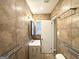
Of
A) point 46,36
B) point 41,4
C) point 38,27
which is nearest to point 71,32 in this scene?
point 41,4

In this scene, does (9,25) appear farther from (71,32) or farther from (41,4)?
(41,4)

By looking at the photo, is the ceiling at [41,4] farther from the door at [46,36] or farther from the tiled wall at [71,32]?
the door at [46,36]

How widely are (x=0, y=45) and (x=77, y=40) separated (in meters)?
1.35

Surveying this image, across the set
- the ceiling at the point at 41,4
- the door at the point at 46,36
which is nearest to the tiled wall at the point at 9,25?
the ceiling at the point at 41,4

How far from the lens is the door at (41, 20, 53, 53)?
648 centimetres

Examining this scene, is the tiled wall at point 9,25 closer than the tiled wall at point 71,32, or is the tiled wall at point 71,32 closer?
the tiled wall at point 9,25

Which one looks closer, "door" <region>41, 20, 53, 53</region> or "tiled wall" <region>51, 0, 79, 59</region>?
"tiled wall" <region>51, 0, 79, 59</region>

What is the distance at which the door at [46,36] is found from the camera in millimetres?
6480

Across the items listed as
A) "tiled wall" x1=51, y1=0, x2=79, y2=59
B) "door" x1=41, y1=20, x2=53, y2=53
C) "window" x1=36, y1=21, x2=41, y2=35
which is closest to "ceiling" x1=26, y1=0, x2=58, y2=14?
"tiled wall" x1=51, y1=0, x2=79, y2=59

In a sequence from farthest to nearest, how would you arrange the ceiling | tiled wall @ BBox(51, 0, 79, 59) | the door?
the door
the ceiling
tiled wall @ BBox(51, 0, 79, 59)

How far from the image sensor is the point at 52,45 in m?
6.44

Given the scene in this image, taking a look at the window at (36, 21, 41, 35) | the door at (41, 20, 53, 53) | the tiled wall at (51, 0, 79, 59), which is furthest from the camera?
the window at (36, 21, 41, 35)

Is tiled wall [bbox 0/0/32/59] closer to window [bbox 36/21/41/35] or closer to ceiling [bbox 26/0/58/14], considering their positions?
ceiling [bbox 26/0/58/14]

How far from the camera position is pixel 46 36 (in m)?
6.48
